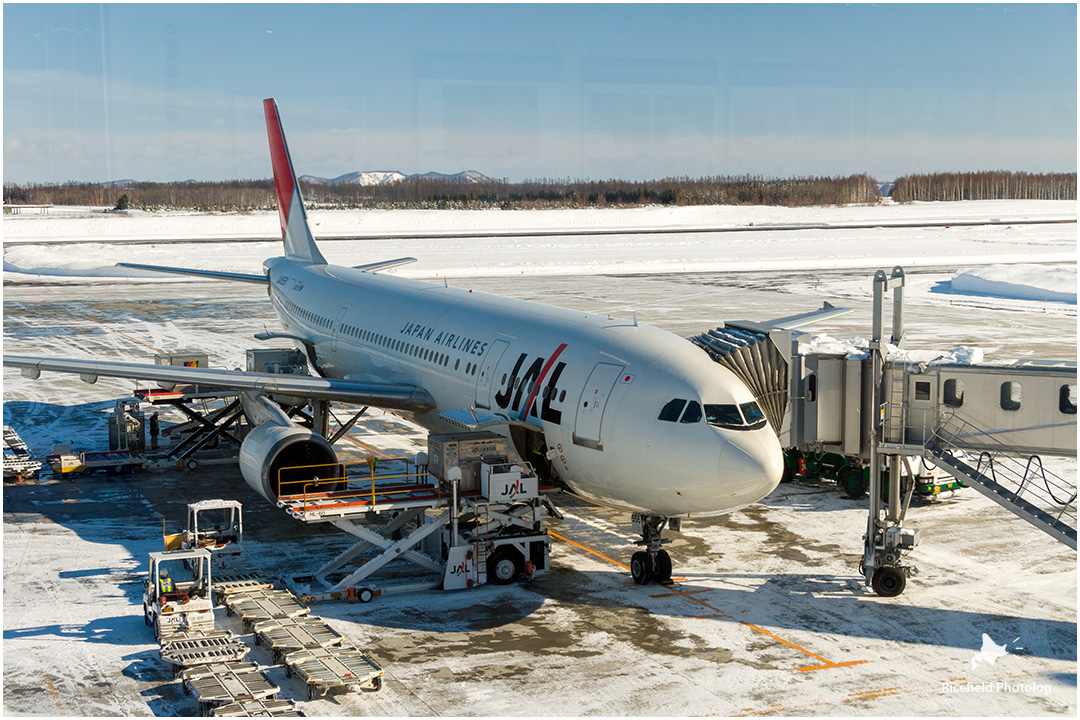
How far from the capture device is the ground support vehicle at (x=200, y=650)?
1371cm

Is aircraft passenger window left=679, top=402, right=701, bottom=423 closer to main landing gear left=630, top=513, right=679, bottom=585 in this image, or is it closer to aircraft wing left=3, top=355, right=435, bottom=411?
main landing gear left=630, top=513, right=679, bottom=585

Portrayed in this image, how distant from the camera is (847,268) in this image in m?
77.9

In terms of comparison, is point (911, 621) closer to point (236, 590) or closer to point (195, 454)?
point (236, 590)

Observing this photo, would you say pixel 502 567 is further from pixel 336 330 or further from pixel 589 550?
pixel 336 330

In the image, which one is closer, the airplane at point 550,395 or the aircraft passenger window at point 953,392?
the airplane at point 550,395

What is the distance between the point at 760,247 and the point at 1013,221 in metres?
56.2

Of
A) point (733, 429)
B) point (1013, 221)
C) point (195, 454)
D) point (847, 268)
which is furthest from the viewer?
point (1013, 221)

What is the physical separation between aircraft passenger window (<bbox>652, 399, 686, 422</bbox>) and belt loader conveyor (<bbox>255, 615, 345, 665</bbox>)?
17.7 feet

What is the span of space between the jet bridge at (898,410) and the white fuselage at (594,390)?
1.82 meters

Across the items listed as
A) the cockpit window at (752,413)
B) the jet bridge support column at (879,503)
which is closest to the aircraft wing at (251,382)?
the cockpit window at (752,413)

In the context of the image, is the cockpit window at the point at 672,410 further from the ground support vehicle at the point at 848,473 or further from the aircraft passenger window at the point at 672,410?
the ground support vehicle at the point at 848,473

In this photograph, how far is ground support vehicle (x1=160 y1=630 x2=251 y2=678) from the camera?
1371 centimetres

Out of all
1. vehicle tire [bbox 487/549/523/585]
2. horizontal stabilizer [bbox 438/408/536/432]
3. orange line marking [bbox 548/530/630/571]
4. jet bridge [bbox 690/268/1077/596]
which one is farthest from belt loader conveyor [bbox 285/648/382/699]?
jet bridge [bbox 690/268/1077/596]

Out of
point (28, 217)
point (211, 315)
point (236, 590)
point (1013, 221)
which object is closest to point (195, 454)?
point (236, 590)
